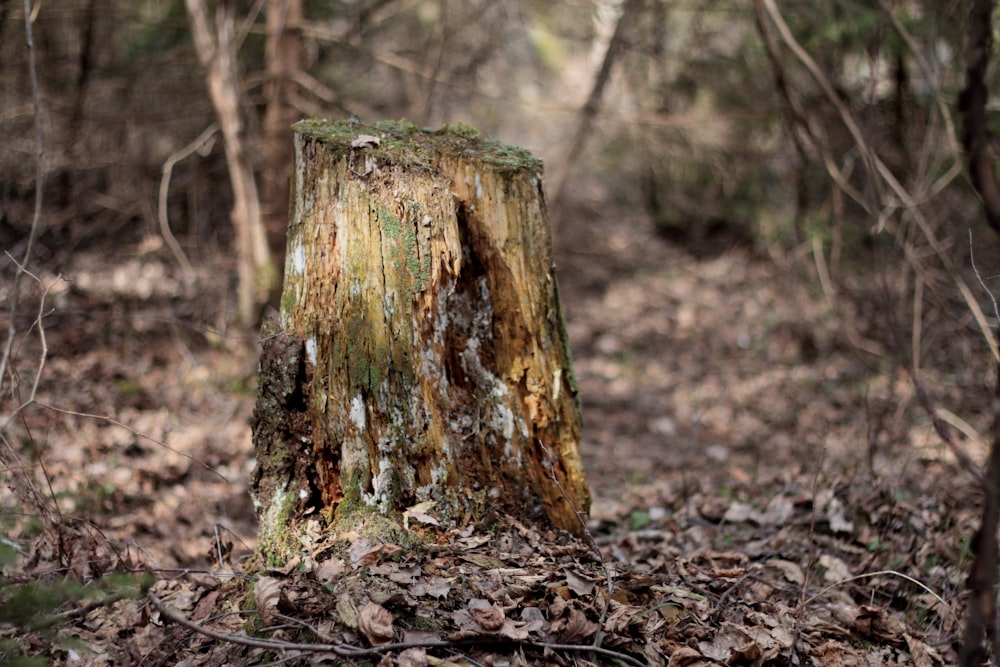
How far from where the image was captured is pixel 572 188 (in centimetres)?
1236

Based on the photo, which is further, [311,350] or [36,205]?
[36,205]

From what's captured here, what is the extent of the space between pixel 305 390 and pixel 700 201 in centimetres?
1015

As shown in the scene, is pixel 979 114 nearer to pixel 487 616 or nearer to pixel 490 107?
pixel 487 616

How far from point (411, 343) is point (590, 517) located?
1.73m

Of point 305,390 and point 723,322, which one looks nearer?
point 305,390

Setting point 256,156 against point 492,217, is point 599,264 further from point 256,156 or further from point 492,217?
point 492,217

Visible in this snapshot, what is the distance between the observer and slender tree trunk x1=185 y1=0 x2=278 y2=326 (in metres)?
6.82

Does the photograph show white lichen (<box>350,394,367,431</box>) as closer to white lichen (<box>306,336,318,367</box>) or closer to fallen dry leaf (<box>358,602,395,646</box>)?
white lichen (<box>306,336,318,367</box>)

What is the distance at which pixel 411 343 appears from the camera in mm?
2988

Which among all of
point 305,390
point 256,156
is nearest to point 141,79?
point 256,156

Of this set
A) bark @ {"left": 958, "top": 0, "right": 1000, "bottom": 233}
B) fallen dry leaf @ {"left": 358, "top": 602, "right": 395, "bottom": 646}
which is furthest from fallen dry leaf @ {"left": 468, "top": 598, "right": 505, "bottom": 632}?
bark @ {"left": 958, "top": 0, "right": 1000, "bottom": 233}

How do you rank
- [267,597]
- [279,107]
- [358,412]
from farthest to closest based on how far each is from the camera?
[279,107] → [358,412] → [267,597]

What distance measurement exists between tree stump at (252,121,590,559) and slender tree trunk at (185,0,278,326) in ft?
13.6

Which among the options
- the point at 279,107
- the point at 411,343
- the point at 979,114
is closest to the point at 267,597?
the point at 411,343
